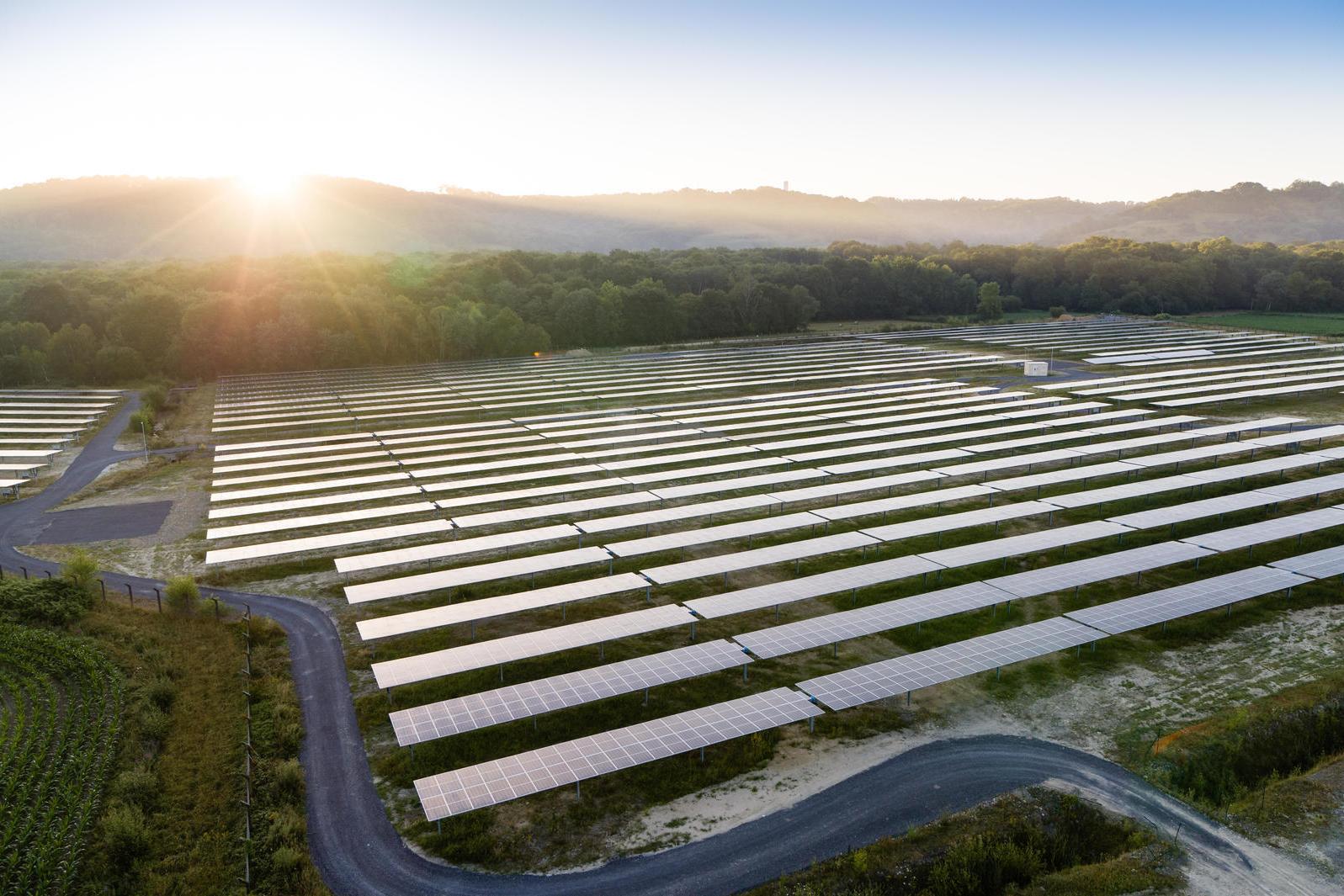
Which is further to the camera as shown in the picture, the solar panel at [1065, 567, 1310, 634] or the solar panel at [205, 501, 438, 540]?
the solar panel at [205, 501, 438, 540]

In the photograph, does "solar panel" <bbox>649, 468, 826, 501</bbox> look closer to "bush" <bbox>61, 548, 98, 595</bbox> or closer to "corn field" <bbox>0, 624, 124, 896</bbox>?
"bush" <bbox>61, 548, 98, 595</bbox>

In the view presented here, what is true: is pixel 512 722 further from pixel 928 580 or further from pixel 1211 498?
pixel 1211 498

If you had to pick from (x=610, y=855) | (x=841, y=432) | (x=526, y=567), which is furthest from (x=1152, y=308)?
(x=610, y=855)

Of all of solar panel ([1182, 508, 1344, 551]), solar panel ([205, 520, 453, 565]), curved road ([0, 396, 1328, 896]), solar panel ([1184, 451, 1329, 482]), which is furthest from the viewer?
solar panel ([1184, 451, 1329, 482])

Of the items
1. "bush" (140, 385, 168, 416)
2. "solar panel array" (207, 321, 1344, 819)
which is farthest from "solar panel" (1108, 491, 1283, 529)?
"bush" (140, 385, 168, 416)

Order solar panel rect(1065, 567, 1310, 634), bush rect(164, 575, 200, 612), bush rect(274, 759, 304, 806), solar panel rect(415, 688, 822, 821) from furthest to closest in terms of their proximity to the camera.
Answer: bush rect(164, 575, 200, 612) < solar panel rect(1065, 567, 1310, 634) < bush rect(274, 759, 304, 806) < solar panel rect(415, 688, 822, 821)

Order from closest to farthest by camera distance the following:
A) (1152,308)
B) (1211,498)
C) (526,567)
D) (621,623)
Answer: (621,623)
(526,567)
(1211,498)
(1152,308)

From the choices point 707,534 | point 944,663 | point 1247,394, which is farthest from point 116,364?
point 1247,394
